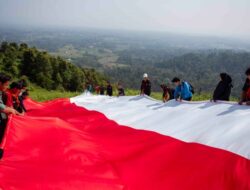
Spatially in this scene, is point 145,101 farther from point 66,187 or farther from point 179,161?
point 66,187

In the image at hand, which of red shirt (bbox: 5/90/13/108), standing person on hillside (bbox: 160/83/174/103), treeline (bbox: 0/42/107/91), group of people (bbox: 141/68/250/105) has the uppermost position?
group of people (bbox: 141/68/250/105)

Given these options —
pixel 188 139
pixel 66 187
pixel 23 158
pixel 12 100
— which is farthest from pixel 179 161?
pixel 12 100

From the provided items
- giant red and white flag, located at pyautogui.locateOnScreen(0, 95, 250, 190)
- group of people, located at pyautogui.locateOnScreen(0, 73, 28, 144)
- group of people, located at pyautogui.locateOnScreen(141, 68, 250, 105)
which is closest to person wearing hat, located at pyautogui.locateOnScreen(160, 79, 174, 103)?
group of people, located at pyautogui.locateOnScreen(141, 68, 250, 105)

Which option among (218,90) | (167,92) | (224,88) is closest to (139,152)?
(218,90)

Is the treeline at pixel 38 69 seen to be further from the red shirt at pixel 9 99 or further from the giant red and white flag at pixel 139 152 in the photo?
the giant red and white flag at pixel 139 152

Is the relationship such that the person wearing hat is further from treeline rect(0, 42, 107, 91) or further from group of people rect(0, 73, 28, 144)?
treeline rect(0, 42, 107, 91)

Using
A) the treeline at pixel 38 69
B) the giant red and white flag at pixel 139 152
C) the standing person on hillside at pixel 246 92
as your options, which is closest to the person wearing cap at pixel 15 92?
the giant red and white flag at pixel 139 152
